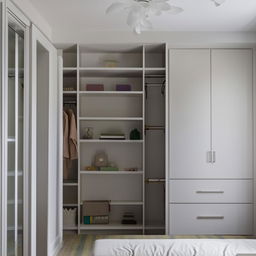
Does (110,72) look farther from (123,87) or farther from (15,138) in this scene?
(15,138)

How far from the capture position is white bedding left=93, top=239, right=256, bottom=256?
9.36 feet

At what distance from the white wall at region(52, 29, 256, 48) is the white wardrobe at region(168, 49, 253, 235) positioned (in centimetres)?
17

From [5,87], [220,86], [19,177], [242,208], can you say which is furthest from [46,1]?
[242,208]

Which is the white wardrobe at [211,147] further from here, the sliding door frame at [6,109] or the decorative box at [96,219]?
the sliding door frame at [6,109]

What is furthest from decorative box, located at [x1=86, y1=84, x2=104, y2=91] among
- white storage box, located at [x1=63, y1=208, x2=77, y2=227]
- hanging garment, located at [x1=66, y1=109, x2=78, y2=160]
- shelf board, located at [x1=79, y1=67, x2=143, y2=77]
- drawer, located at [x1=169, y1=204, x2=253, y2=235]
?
drawer, located at [x1=169, y1=204, x2=253, y2=235]

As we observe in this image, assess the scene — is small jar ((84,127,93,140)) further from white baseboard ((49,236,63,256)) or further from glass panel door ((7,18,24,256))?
glass panel door ((7,18,24,256))

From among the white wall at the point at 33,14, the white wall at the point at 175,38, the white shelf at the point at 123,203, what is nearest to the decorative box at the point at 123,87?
the white wall at the point at 175,38

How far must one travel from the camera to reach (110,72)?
527 centimetres

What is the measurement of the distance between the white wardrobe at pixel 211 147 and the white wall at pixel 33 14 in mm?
1524

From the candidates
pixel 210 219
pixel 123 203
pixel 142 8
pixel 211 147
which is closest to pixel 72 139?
pixel 123 203

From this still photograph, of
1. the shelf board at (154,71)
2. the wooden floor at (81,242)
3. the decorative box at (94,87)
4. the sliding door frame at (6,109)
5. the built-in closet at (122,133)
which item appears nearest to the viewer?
the sliding door frame at (6,109)

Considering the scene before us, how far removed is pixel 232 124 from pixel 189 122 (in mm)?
526

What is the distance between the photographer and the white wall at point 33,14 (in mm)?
3494

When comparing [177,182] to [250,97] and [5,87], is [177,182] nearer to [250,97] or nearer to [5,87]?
[250,97]
